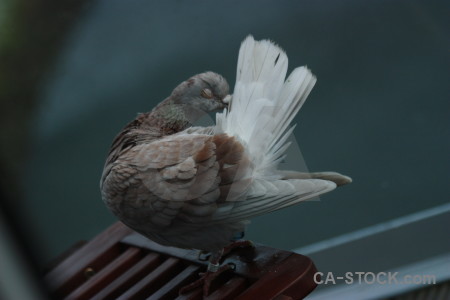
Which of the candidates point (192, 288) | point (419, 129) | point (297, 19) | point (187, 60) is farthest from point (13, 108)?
point (419, 129)

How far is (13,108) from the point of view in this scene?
1.76 metres

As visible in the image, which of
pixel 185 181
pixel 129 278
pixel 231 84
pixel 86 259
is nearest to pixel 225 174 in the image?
pixel 185 181

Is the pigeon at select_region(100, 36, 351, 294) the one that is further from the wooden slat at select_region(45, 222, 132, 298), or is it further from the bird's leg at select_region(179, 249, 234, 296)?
the wooden slat at select_region(45, 222, 132, 298)

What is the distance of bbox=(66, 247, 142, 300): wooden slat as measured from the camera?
0.98m

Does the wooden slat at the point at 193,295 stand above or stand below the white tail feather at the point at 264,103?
below

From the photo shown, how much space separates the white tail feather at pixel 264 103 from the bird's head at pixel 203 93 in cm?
9

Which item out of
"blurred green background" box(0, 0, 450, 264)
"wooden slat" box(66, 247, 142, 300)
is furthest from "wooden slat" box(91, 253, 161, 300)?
"blurred green background" box(0, 0, 450, 264)

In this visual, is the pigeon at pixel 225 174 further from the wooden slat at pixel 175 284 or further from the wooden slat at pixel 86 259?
the wooden slat at pixel 86 259

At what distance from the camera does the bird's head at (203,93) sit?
965 millimetres

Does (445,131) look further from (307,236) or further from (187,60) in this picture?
(187,60)

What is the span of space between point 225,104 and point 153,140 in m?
0.15

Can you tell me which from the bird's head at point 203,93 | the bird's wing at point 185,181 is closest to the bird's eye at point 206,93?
the bird's head at point 203,93

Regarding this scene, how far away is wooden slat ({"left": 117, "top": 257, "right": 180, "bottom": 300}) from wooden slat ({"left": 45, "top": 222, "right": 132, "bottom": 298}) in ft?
0.51

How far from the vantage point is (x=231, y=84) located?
164cm
